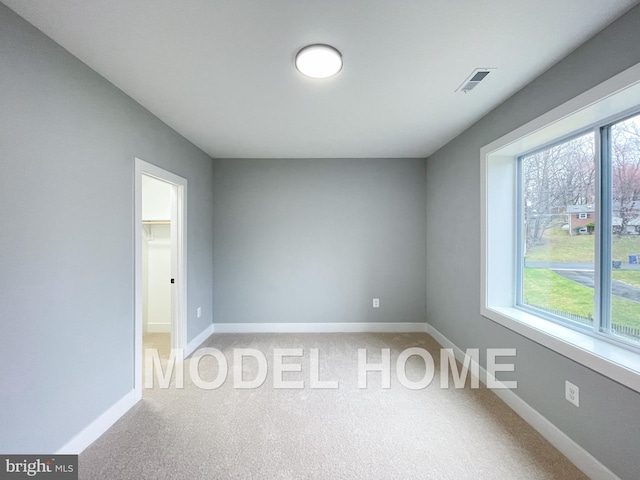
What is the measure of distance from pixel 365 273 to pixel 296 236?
1.16 meters

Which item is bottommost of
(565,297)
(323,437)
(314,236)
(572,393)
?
(323,437)

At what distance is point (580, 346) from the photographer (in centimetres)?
169

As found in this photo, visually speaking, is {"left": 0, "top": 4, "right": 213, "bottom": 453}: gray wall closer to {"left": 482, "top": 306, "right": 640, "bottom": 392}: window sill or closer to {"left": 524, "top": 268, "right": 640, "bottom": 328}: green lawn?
{"left": 482, "top": 306, "right": 640, "bottom": 392}: window sill

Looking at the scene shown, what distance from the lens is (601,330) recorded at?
71.2 inches

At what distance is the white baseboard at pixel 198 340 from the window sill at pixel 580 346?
10.8ft

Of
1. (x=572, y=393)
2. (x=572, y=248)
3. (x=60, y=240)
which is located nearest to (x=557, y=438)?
(x=572, y=393)

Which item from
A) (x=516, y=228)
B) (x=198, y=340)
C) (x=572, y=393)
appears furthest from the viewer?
(x=198, y=340)

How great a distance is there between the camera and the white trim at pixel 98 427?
5.64ft

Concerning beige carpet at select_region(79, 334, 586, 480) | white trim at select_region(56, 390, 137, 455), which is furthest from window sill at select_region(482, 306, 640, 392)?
white trim at select_region(56, 390, 137, 455)

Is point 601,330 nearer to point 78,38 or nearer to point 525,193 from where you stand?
point 525,193

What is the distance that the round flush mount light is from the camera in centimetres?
165

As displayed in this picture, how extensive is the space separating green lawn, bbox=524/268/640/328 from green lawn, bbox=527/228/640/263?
13 centimetres

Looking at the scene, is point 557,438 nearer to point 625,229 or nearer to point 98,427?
point 625,229

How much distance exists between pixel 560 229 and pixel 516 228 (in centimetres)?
44
